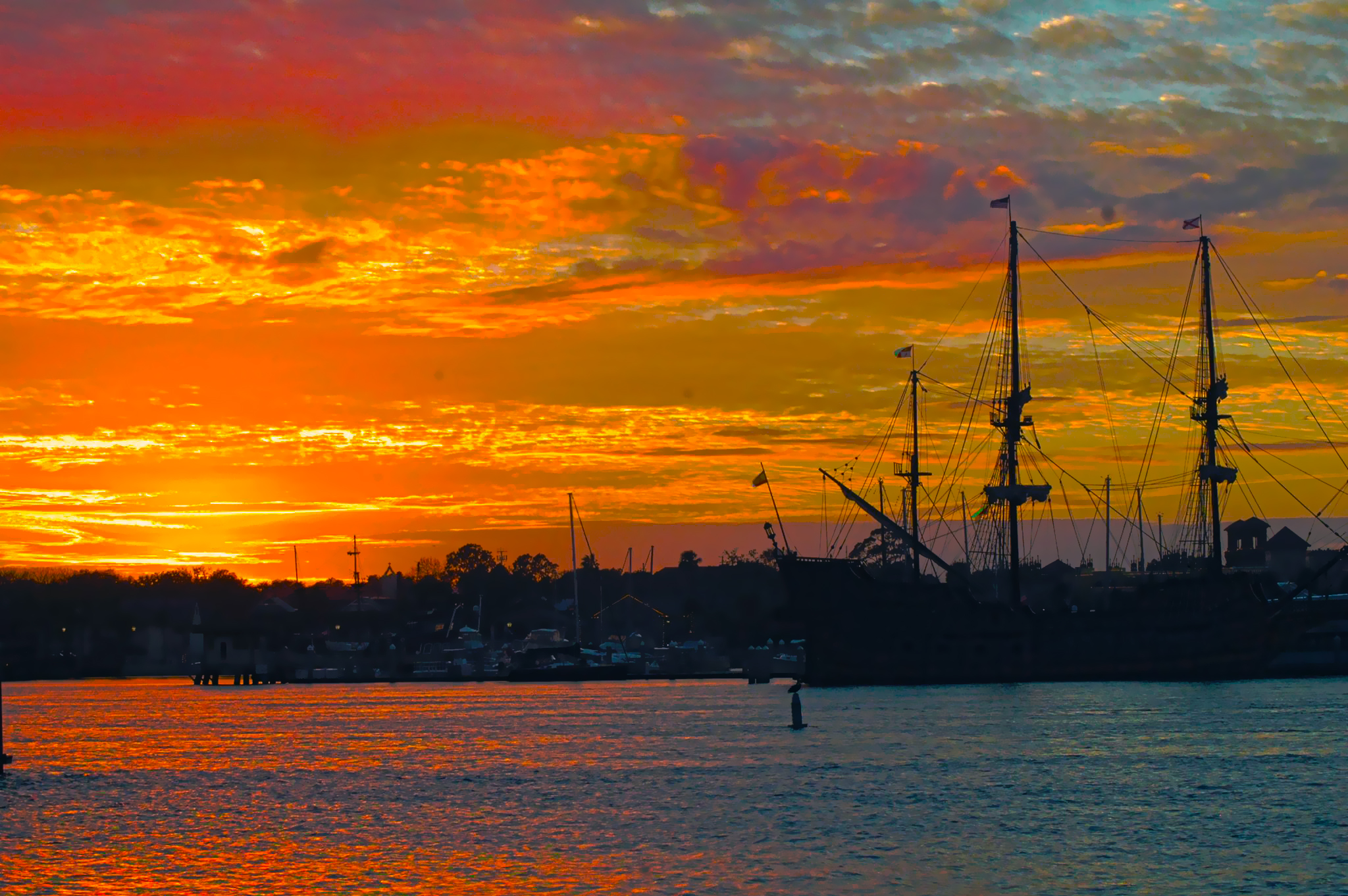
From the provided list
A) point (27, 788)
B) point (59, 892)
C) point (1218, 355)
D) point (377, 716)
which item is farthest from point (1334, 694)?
point (59, 892)

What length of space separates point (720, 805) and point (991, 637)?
3068 inches

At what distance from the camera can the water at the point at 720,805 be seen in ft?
119

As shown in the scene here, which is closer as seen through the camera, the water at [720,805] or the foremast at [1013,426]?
the water at [720,805]

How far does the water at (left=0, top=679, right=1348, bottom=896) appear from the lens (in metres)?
36.4

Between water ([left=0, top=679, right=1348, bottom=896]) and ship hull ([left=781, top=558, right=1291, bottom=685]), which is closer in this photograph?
water ([left=0, top=679, right=1348, bottom=896])

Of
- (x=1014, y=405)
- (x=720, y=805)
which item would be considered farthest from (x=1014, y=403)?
(x=720, y=805)

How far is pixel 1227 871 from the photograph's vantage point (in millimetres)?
35219

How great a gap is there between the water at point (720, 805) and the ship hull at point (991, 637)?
18848mm

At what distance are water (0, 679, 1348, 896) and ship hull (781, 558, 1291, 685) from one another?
18.8 meters

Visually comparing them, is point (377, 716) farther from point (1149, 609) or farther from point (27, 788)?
point (1149, 609)

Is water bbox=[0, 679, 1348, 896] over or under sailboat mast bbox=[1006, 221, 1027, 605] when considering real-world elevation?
under

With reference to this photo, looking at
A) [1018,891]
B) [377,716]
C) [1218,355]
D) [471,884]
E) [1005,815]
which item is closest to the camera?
[1018,891]

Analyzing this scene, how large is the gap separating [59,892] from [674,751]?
4089 cm

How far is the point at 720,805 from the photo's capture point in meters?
50.0
